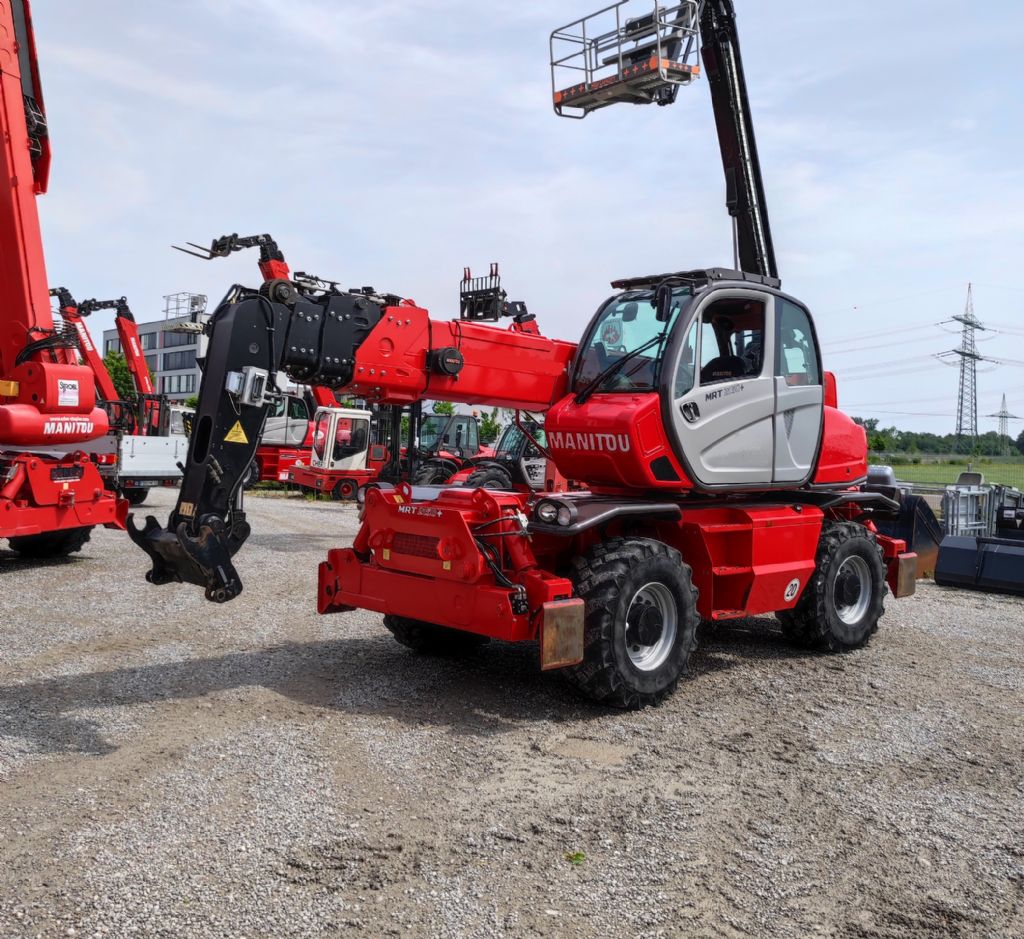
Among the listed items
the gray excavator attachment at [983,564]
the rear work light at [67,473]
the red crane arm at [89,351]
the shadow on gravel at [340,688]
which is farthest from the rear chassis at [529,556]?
the red crane arm at [89,351]

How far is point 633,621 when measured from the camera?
631cm

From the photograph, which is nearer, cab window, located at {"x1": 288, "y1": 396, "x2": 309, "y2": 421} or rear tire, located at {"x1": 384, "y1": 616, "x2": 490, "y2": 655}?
rear tire, located at {"x1": 384, "y1": 616, "x2": 490, "y2": 655}

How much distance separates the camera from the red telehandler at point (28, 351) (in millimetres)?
10883

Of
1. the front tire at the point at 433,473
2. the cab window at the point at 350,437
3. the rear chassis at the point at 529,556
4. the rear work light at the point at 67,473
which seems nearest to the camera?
the rear chassis at the point at 529,556

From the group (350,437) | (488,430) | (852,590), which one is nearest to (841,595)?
(852,590)

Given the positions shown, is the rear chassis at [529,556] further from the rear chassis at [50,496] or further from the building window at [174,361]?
the building window at [174,361]

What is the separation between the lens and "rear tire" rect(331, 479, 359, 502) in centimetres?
2516

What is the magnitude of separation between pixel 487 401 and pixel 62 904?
434cm

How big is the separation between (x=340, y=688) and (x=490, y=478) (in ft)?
34.1

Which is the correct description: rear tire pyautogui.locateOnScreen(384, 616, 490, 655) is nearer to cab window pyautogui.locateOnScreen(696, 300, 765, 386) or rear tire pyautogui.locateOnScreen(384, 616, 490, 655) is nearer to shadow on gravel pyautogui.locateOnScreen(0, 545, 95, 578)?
cab window pyautogui.locateOnScreen(696, 300, 765, 386)

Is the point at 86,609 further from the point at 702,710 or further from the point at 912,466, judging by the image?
the point at 912,466

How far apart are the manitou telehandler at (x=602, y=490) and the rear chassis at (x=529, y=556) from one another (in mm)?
15

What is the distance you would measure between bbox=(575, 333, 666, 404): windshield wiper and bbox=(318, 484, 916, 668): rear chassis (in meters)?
0.72

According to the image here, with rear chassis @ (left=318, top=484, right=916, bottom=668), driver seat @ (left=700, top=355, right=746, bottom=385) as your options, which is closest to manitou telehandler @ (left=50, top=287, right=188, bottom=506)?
rear chassis @ (left=318, top=484, right=916, bottom=668)
